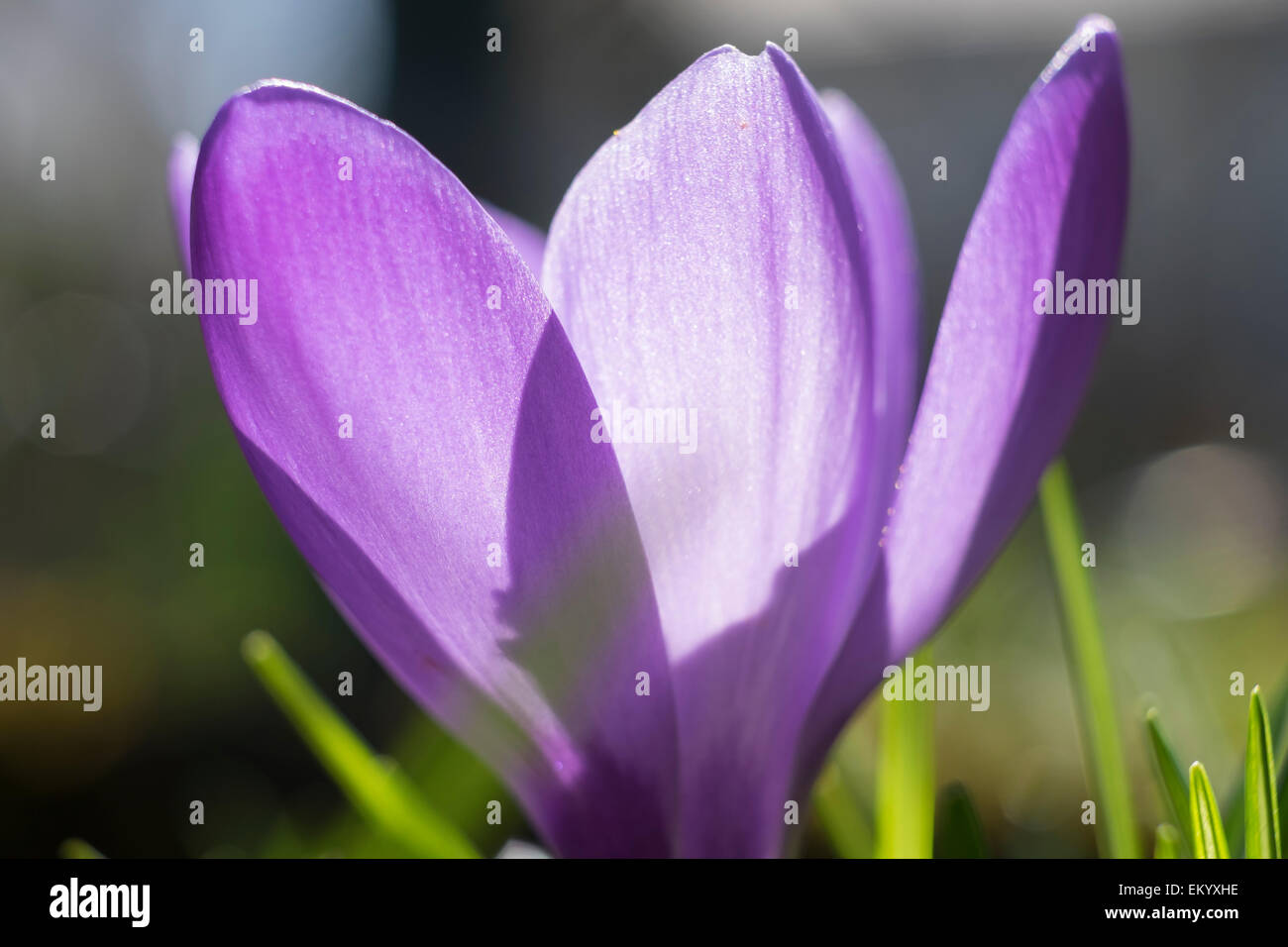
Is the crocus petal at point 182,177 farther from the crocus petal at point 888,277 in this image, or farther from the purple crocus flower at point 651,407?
the crocus petal at point 888,277

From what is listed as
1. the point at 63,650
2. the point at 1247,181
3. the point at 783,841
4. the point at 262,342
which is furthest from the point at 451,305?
the point at 1247,181

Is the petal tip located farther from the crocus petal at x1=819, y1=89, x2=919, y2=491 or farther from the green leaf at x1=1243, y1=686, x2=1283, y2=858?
the green leaf at x1=1243, y1=686, x2=1283, y2=858

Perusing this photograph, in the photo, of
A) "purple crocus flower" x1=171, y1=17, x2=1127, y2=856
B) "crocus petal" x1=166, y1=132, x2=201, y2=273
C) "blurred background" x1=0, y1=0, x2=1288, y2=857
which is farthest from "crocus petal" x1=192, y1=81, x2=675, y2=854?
"blurred background" x1=0, y1=0, x2=1288, y2=857

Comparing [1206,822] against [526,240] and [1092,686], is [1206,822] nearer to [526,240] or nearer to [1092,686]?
[1092,686]

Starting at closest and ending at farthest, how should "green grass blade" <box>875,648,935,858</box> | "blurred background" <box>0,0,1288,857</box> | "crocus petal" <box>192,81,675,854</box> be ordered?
"crocus petal" <box>192,81,675,854</box> < "green grass blade" <box>875,648,935,858</box> < "blurred background" <box>0,0,1288,857</box>

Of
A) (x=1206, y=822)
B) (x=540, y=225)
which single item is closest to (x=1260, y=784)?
(x=1206, y=822)
